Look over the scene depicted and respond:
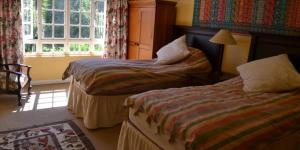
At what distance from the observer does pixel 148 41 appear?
14.7 ft

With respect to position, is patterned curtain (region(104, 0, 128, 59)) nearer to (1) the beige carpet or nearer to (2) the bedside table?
(1) the beige carpet

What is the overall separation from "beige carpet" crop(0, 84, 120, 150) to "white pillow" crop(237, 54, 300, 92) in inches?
62.4

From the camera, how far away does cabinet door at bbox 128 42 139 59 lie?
4893mm

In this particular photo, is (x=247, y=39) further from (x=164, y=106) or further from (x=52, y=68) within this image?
(x=52, y=68)

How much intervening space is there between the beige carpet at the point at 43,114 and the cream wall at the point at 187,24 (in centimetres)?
42

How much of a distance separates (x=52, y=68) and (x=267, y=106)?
399 cm

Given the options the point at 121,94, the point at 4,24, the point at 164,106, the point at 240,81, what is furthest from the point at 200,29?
the point at 4,24

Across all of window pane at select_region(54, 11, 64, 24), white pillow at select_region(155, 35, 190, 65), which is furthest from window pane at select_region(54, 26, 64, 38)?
white pillow at select_region(155, 35, 190, 65)

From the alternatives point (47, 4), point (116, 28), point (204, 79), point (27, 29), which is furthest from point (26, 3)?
point (204, 79)

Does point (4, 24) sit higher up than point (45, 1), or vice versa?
point (45, 1)

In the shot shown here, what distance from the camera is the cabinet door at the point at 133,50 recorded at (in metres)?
4.89

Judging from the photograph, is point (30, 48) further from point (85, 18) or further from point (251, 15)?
point (251, 15)

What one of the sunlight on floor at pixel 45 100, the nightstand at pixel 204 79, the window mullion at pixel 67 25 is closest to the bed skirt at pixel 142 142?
the nightstand at pixel 204 79

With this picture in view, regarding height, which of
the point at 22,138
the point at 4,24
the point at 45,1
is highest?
the point at 45,1
